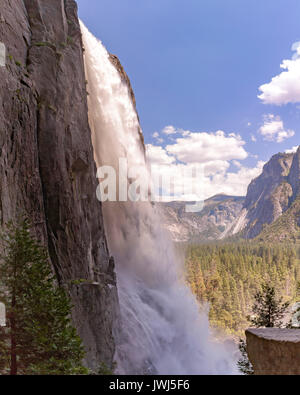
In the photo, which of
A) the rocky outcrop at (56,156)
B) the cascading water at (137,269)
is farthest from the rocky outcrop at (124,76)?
the rocky outcrop at (56,156)

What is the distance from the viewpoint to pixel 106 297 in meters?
18.5

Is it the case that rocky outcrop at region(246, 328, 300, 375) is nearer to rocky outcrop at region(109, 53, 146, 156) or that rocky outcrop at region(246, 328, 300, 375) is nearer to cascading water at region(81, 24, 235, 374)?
cascading water at region(81, 24, 235, 374)

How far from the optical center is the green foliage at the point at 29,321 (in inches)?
314

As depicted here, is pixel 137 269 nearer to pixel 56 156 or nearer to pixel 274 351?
pixel 56 156

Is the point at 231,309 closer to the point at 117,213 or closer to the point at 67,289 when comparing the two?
the point at 117,213

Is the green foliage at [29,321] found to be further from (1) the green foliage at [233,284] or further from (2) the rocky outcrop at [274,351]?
(1) the green foliage at [233,284]

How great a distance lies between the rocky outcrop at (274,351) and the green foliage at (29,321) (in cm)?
590

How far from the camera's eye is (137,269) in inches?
1308

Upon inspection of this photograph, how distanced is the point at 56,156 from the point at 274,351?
14.0 meters

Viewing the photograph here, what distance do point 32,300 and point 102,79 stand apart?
86.3 feet

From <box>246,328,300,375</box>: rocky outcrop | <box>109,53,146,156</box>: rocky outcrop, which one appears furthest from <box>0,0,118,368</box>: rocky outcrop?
<box>109,53,146,156</box>: rocky outcrop

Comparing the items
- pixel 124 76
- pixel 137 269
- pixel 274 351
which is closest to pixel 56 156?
pixel 274 351

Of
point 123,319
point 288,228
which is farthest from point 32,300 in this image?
point 288,228
